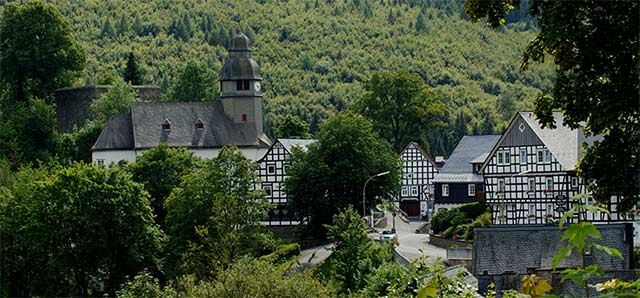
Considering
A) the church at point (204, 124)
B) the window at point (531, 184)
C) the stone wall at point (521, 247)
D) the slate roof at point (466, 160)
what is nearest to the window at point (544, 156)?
the window at point (531, 184)

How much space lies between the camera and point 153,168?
65938mm

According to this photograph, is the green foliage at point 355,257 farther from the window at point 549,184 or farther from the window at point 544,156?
the window at point 544,156

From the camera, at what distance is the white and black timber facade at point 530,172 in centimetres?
6022

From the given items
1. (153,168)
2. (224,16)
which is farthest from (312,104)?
(153,168)

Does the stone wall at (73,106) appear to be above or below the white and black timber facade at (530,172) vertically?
above

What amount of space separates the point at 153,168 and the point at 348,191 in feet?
28.5

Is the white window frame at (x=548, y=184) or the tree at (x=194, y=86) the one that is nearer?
the white window frame at (x=548, y=184)

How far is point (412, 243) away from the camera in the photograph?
2361 inches

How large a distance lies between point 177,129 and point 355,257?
31.9 meters

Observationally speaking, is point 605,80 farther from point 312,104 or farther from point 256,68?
point 312,104

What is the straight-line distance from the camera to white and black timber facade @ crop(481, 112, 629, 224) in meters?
60.2

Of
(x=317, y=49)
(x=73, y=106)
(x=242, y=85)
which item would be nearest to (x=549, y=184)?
(x=242, y=85)

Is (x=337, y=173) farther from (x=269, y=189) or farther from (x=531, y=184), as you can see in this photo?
(x=269, y=189)

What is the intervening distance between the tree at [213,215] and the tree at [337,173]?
403cm
